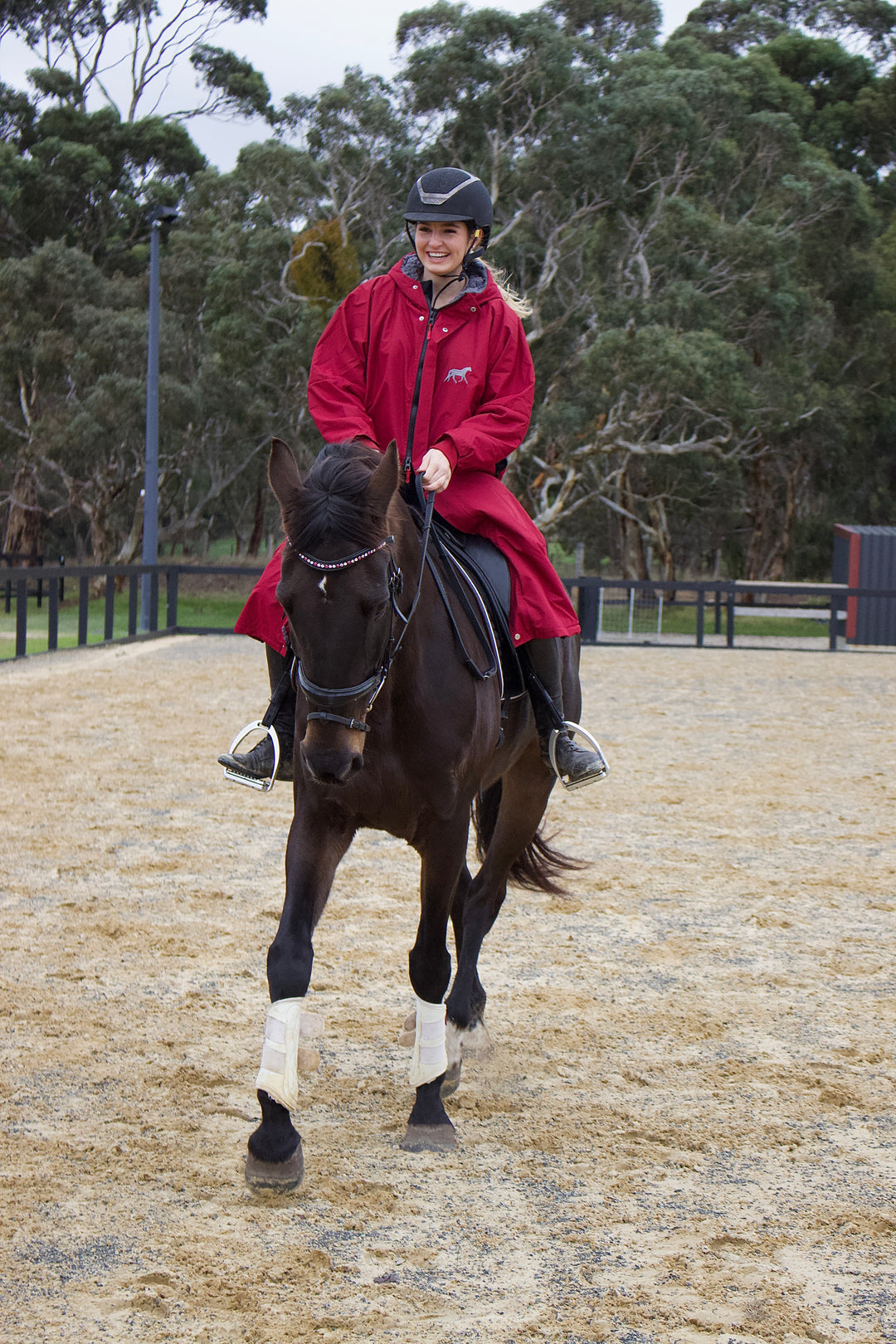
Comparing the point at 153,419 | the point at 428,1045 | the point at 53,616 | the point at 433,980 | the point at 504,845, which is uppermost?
the point at 153,419

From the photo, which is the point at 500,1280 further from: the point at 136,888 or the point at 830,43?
the point at 830,43

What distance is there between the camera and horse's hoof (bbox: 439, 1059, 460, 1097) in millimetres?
3807

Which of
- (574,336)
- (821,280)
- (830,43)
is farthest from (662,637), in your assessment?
(830,43)

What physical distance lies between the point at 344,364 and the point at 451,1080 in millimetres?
2122

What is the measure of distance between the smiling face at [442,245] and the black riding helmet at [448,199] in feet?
0.10

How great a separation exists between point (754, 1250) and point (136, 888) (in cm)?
378

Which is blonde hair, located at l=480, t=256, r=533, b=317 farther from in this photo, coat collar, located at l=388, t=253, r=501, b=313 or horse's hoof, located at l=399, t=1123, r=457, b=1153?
horse's hoof, located at l=399, t=1123, r=457, b=1153

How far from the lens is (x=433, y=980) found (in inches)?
140

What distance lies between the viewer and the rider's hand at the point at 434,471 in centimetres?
346

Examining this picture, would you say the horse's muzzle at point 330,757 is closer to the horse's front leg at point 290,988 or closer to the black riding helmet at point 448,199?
the horse's front leg at point 290,988

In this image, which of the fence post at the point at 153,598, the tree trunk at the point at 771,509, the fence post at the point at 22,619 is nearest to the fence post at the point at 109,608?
the fence post at the point at 22,619

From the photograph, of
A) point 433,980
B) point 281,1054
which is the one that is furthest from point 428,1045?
point 281,1054

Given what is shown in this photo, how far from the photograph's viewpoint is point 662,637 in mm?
24531

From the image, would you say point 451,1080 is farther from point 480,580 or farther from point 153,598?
point 153,598
